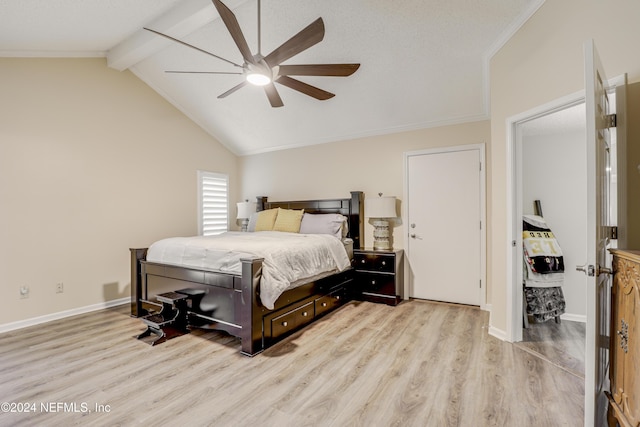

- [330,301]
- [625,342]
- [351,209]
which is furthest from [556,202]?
[330,301]

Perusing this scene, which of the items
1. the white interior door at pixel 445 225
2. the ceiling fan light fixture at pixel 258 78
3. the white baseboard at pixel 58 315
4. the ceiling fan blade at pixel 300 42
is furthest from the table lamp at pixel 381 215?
the white baseboard at pixel 58 315

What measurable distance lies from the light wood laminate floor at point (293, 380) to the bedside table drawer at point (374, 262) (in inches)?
39.0

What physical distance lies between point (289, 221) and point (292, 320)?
1.85 meters

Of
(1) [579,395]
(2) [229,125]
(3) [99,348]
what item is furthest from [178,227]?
(1) [579,395]

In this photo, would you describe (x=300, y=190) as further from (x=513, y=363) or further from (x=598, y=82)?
(x=598, y=82)

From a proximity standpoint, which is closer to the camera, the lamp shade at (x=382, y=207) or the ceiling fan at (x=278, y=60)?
the ceiling fan at (x=278, y=60)

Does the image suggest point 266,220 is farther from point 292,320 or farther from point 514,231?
point 514,231

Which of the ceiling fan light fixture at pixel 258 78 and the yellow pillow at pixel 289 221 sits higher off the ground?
the ceiling fan light fixture at pixel 258 78

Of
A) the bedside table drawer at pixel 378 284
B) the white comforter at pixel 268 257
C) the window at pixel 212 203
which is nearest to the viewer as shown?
the white comforter at pixel 268 257

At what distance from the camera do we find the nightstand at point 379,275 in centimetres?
400

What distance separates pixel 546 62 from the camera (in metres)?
2.38

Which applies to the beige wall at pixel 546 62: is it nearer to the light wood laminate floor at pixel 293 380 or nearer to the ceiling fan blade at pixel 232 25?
the light wood laminate floor at pixel 293 380

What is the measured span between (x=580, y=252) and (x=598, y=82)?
9.02 ft

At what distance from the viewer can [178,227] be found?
4859mm
